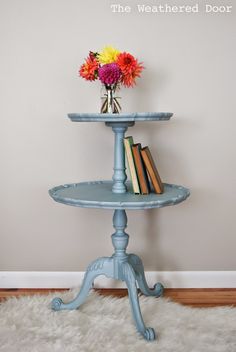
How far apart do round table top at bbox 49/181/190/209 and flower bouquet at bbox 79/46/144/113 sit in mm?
359

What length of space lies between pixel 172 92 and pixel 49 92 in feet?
2.06

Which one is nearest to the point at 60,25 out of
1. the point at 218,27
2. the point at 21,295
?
the point at 218,27

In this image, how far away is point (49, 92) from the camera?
2.30 metres

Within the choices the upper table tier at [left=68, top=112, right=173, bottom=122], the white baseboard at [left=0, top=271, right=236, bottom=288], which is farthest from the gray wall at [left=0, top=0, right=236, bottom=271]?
the upper table tier at [left=68, top=112, right=173, bottom=122]

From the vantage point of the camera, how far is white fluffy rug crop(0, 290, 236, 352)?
176cm

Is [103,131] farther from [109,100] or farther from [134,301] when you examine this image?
[134,301]

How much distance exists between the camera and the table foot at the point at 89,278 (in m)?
2.00

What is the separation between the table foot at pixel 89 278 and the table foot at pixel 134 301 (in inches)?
3.2

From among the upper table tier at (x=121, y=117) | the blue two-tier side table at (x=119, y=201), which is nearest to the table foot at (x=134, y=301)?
the blue two-tier side table at (x=119, y=201)

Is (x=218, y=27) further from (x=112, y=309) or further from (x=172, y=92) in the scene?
(x=112, y=309)

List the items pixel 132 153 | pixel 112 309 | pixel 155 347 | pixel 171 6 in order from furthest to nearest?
pixel 171 6
pixel 112 309
pixel 132 153
pixel 155 347

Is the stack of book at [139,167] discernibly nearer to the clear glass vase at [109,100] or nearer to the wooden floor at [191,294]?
the clear glass vase at [109,100]

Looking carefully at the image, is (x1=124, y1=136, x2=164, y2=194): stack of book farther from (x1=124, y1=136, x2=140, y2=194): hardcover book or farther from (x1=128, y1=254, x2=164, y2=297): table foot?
→ (x1=128, y1=254, x2=164, y2=297): table foot

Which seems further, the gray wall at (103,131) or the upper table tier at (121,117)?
the gray wall at (103,131)
